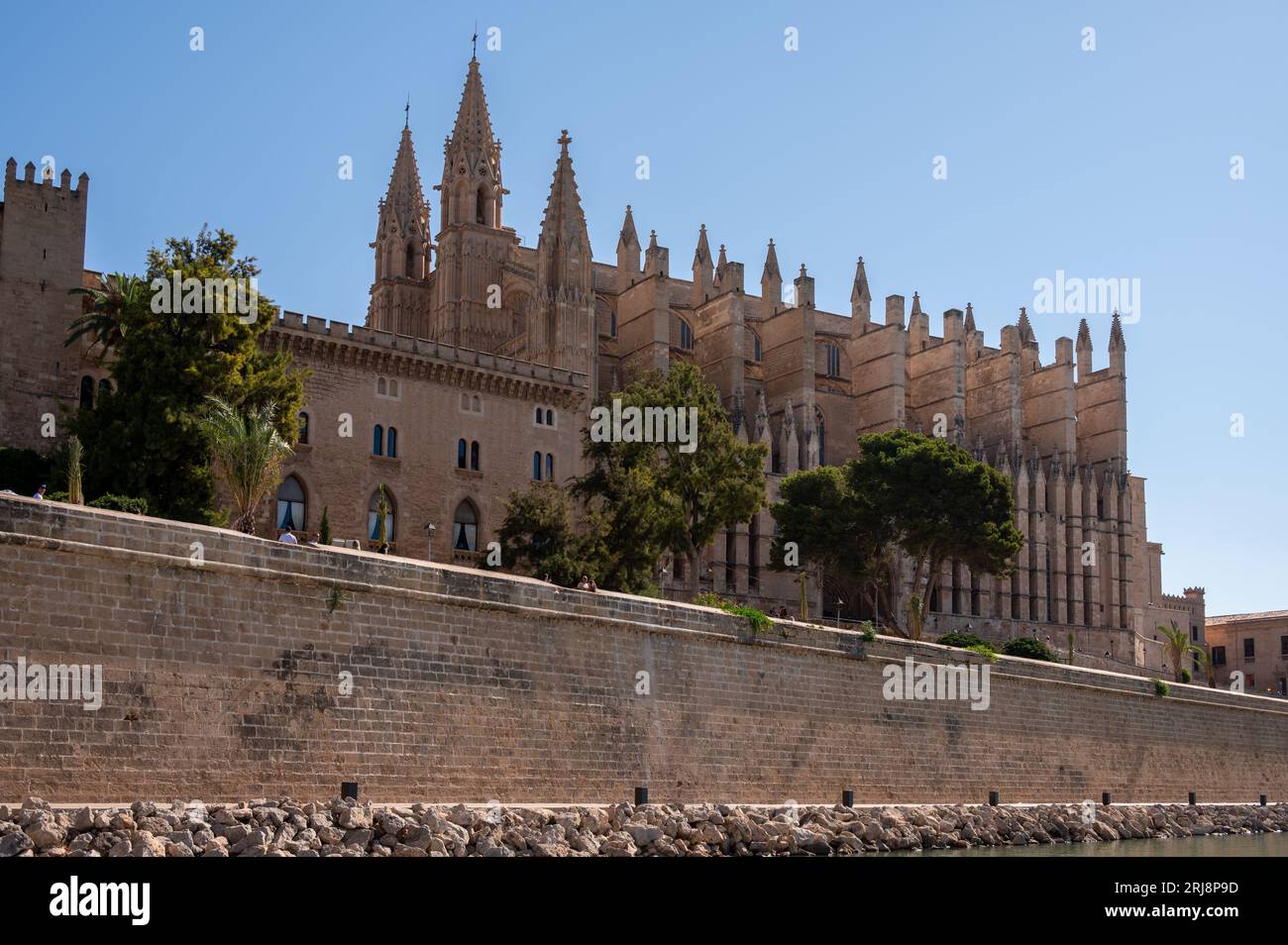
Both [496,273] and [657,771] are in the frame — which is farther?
[496,273]

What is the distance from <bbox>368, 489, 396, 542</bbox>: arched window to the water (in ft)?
55.0

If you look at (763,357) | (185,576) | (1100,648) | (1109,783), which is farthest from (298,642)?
(1100,648)

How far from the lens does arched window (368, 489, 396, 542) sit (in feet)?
120

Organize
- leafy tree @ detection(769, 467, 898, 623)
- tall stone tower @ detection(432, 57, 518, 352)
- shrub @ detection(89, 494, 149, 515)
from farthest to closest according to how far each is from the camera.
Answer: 1. tall stone tower @ detection(432, 57, 518, 352)
2. leafy tree @ detection(769, 467, 898, 623)
3. shrub @ detection(89, 494, 149, 515)

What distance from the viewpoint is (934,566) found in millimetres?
49906

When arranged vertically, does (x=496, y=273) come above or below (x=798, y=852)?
above

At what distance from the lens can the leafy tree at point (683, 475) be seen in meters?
35.7

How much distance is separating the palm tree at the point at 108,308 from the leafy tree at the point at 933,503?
79.4 ft

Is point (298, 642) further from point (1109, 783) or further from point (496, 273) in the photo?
point (496, 273)

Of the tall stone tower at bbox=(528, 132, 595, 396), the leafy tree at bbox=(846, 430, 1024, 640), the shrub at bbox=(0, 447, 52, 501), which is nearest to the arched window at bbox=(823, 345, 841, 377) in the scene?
the leafy tree at bbox=(846, 430, 1024, 640)

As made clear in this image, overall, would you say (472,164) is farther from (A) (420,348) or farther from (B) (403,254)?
(A) (420,348)

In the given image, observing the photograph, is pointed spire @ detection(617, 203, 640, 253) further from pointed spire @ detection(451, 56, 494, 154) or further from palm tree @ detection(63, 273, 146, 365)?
palm tree @ detection(63, 273, 146, 365)
